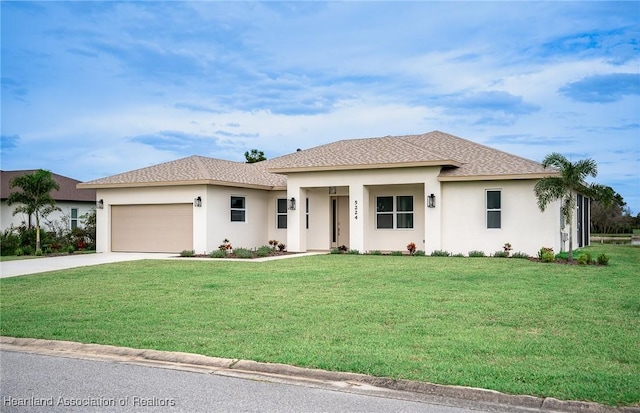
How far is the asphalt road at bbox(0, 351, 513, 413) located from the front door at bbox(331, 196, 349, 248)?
740 inches

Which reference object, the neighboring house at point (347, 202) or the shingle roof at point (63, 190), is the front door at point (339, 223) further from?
the shingle roof at point (63, 190)

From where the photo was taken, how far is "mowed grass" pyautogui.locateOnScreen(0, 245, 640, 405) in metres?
6.42

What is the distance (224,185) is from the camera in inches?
926

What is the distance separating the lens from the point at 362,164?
22.3 metres

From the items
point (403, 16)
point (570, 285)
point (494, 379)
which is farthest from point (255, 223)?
point (494, 379)

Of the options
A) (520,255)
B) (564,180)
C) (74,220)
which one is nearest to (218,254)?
(520,255)

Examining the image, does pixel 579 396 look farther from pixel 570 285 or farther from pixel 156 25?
pixel 156 25

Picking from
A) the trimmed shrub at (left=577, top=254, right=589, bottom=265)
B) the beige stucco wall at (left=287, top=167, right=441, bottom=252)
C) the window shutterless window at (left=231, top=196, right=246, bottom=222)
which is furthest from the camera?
the window shutterless window at (left=231, top=196, right=246, bottom=222)

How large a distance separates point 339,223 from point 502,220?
723 cm

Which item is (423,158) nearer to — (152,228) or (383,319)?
(152,228)

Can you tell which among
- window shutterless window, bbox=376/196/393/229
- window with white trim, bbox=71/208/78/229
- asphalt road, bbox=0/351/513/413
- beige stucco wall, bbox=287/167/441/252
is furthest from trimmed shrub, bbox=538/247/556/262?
window with white trim, bbox=71/208/78/229

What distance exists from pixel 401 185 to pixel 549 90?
6.54 metres

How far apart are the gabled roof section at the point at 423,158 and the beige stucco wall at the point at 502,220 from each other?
1.80 ft

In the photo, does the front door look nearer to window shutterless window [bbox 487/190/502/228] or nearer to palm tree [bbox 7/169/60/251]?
window shutterless window [bbox 487/190/502/228]
